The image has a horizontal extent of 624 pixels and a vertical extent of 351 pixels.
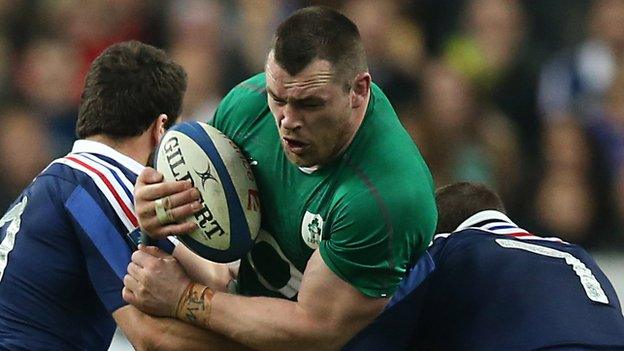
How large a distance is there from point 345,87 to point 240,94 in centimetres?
61

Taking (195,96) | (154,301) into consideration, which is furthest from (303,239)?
(195,96)

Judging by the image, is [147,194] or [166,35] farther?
[166,35]

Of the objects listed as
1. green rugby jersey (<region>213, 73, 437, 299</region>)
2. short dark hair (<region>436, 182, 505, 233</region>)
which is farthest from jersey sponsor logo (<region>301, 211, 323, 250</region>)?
short dark hair (<region>436, 182, 505, 233</region>)

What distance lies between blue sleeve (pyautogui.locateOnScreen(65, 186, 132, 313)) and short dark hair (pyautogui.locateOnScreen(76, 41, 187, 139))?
327mm

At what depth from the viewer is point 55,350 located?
202 inches

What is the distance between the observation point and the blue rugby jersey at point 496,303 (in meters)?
5.07

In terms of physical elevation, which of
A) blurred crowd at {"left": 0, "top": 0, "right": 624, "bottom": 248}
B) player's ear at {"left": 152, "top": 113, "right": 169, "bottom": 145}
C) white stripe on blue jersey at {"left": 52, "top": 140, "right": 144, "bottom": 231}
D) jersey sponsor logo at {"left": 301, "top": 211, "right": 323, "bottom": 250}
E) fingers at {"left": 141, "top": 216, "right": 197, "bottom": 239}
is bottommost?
blurred crowd at {"left": 0, "top": 0, "right": 624, "bottom": 248}

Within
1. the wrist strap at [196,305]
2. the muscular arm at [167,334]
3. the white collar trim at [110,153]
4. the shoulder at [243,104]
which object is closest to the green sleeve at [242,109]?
the shoulder at [243,104]

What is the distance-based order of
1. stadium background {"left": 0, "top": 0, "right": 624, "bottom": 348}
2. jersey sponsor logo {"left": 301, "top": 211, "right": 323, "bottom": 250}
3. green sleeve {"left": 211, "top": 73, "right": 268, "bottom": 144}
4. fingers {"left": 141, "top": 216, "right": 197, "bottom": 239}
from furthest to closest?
stadium background {"left": 0, "top": 0, "right": 624, "bottom": 348}, green sleeve {"left": 211, "top": 73, "right": 268, "bottom": 144}, jersey sponsor logo {"left": 301, "top": 211, "right": 323, "bottom": 250}, fingers {"left": 141, "top": 216, "right": 197, "bottom": 239}

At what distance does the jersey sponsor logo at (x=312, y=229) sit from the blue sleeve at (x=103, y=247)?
615 millimetres

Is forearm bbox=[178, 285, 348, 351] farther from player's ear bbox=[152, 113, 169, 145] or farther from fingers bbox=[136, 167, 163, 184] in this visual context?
player's ear bbox=[152, 113, 169, 145]

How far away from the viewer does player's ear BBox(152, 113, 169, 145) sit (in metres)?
5.34

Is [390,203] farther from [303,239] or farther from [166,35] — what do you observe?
[166,35]

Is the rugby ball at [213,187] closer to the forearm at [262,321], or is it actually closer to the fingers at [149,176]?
the fingers at [149,176]
